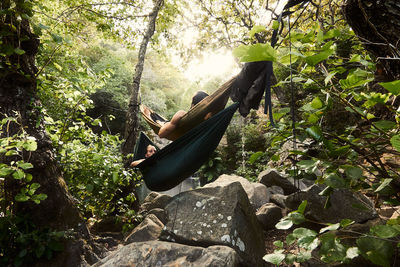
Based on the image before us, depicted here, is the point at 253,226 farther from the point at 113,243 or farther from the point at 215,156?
the point at 215,156

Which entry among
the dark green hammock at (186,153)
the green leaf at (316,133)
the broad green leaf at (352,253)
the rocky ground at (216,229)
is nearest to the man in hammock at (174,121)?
the dark green hammock at (186,153)

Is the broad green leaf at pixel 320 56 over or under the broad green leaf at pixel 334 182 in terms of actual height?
over

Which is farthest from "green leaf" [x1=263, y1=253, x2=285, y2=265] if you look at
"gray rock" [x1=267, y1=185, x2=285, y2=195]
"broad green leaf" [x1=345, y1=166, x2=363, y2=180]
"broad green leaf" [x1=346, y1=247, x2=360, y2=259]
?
"gray rock" [x1=267, y1=185, x2=285, y2=195]

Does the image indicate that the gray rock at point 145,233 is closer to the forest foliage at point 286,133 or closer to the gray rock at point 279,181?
the forest foliage at point 286,133

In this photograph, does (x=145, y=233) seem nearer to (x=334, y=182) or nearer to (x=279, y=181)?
(x=334, y=182)

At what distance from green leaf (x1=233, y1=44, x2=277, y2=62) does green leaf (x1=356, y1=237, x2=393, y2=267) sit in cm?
49

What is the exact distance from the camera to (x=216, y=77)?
12070 mm

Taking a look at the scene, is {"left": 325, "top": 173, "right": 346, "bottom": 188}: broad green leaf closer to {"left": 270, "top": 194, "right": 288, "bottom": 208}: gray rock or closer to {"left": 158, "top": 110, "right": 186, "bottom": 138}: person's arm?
{"left": 158, "top": 110, "right": 186, "bottom": 138}: person's arm

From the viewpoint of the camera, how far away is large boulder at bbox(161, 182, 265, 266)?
154 centimetres

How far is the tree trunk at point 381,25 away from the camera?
2.44ft

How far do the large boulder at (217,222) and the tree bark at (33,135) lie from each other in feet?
2.82

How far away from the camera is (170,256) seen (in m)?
1.24

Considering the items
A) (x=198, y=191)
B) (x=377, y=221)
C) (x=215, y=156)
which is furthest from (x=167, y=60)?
(x=377, y=221)

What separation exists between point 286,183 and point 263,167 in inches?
81.5
